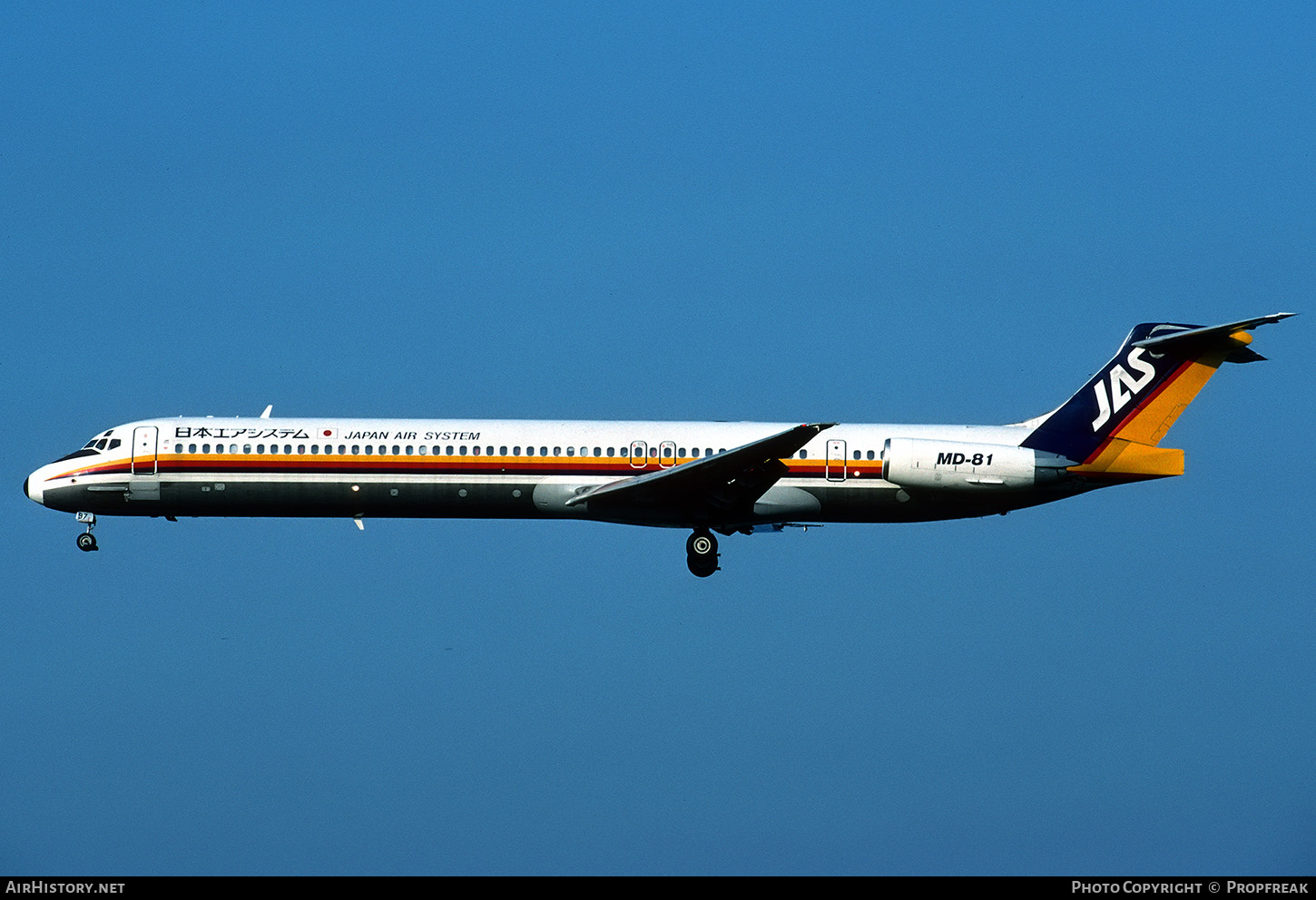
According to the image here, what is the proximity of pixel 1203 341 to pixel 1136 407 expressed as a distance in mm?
2195

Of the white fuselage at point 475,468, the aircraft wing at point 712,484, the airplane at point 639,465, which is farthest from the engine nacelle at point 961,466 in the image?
the aircraft wing at point 712,484

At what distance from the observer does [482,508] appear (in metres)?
40.9

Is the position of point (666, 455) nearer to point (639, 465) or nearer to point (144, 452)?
point (639, 465)

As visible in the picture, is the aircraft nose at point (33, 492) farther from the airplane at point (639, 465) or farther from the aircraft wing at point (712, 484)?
the aircraft wing at point (712, 484)

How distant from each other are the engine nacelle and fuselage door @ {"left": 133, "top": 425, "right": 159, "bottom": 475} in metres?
17.9

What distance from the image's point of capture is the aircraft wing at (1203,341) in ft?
129

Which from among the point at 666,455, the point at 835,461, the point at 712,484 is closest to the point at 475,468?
the point at 666,455

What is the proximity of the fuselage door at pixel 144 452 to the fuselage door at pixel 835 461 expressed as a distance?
1654 centimetres

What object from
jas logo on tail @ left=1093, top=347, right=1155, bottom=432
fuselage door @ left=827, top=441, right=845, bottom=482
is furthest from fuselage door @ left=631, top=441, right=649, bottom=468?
jas logo on tail @ left=1093, top=347, right=1155, bottom=432

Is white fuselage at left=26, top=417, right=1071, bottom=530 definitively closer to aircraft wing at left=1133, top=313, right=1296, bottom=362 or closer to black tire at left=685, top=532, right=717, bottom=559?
black tire at left=685, top=532, right=717, bottom=559

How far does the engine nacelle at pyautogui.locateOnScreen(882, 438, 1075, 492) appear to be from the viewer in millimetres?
39406

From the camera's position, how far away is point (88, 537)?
42.0 meters

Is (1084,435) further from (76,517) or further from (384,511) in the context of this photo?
(76,517)
